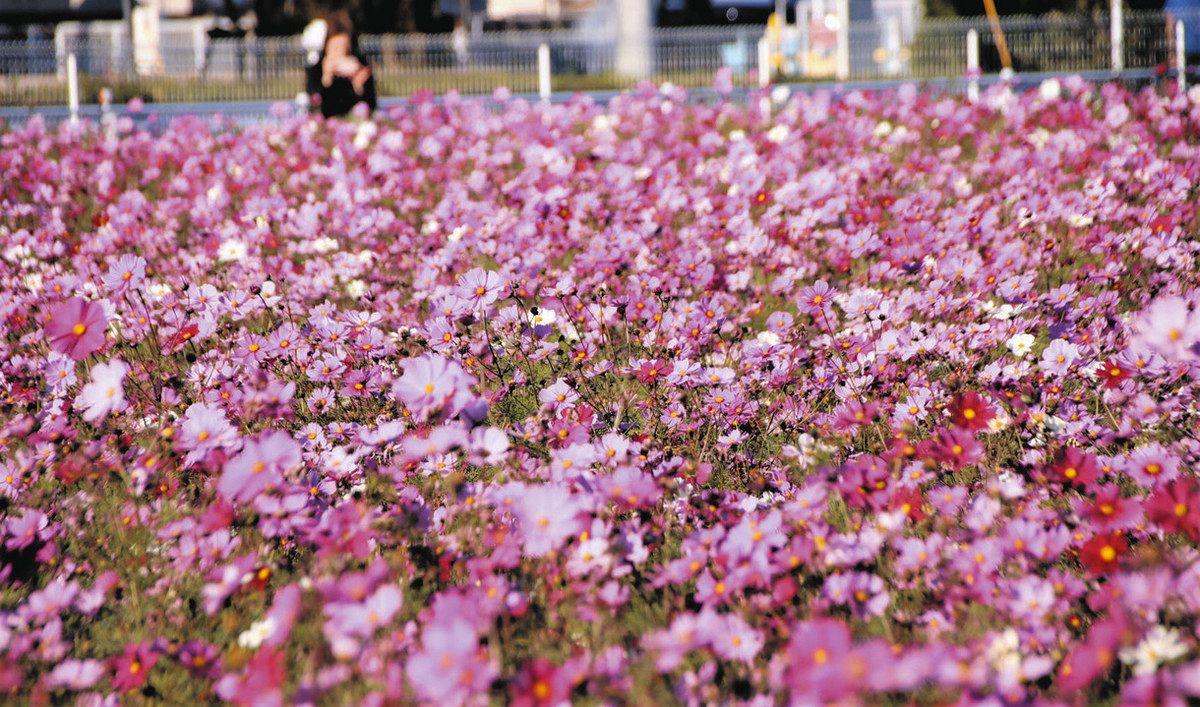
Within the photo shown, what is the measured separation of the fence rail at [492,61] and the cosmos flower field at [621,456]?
9565 millimetres

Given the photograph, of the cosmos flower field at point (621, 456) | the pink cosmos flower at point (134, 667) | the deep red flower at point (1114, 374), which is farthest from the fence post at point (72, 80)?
the deep red flower at point (1114, 374)

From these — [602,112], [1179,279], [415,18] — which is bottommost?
[1179,279]

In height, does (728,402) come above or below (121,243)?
below

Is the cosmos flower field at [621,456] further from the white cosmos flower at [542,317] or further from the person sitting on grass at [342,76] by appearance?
the person sitting on grass at [342,76]

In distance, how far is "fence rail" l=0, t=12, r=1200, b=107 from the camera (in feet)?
43.2

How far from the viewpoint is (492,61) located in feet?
44.8

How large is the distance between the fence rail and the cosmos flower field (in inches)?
377

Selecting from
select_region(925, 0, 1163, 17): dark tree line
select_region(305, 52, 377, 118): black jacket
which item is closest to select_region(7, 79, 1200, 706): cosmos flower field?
select_region(305, 52, 377, 118): black jacket

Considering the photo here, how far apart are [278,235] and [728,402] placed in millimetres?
2965

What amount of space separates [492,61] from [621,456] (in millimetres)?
12556

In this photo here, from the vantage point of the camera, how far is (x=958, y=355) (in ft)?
8.47

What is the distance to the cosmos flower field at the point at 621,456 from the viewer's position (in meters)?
1.46

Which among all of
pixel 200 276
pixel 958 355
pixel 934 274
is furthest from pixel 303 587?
pixel 200 276

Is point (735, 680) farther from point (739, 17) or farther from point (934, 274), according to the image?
point (739, 17)
